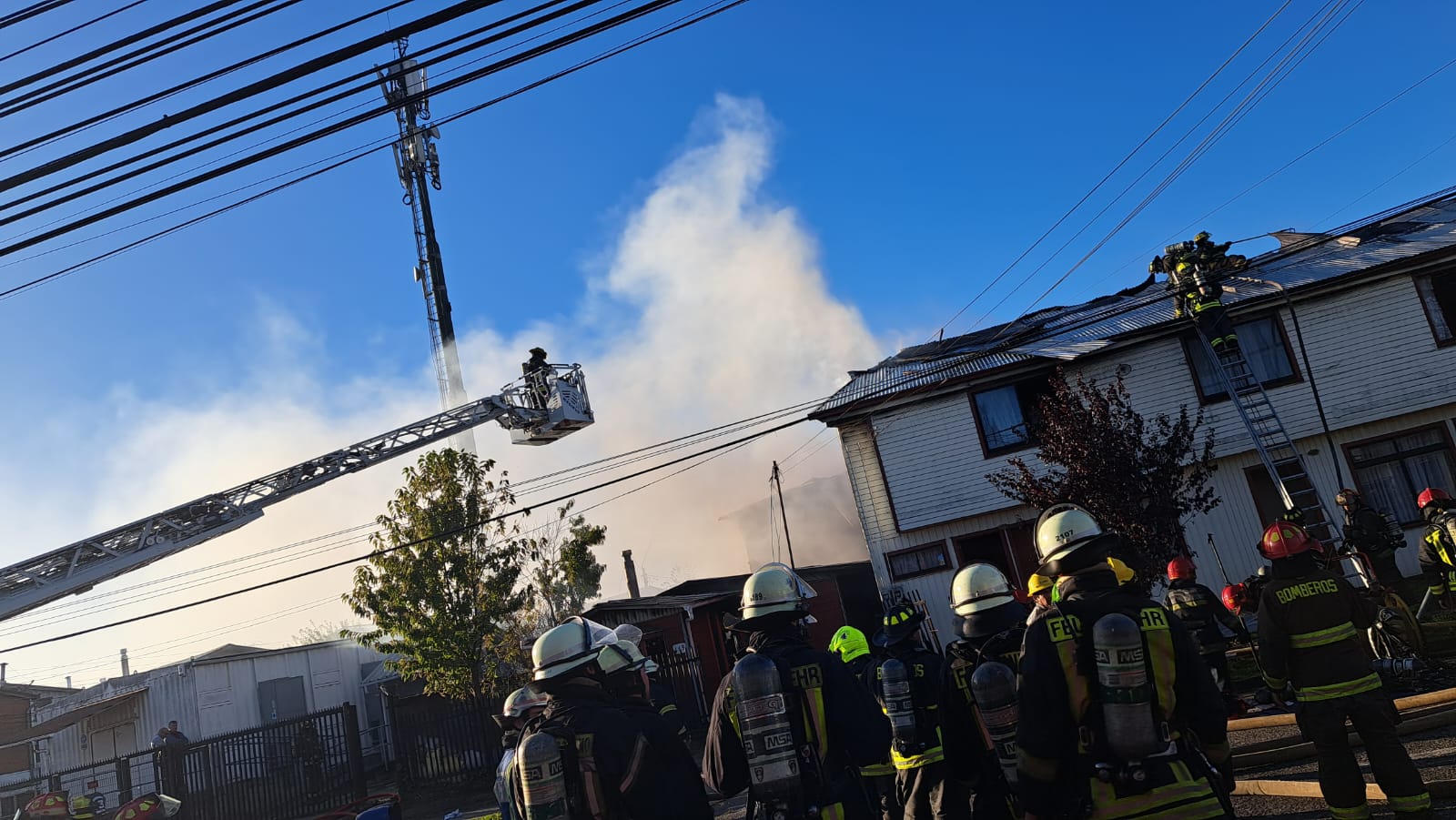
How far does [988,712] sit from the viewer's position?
365 cm

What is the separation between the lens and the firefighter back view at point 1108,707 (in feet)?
9.40

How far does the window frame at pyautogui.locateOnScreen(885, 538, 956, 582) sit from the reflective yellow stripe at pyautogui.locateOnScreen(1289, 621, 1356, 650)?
13031 millimetres

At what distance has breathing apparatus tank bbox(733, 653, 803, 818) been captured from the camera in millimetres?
3594

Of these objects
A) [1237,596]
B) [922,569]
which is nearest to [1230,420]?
[922,569]

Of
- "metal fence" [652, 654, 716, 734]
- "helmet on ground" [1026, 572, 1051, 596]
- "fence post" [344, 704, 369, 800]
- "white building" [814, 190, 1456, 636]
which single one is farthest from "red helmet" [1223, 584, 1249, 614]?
"fence post" [344, 704, 369, 800]

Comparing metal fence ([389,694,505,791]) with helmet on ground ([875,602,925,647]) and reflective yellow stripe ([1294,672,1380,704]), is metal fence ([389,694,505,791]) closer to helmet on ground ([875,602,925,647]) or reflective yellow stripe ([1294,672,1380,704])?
helmet on ground ([875,602,925,647])

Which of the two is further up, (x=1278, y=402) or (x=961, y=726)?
(x=1278, y=402)

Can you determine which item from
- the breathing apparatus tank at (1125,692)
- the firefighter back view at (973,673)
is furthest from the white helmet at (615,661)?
the breathing apparatus tank at (1125,692)

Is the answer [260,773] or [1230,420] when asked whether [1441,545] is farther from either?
[260,773]

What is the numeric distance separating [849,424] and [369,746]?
58.8ft

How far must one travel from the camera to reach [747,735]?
3625 millimetres

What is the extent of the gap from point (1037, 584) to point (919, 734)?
107cm

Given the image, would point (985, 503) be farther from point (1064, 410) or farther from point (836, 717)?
point (836, 717)

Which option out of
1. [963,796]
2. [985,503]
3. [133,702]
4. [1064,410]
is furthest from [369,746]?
[963,796]
